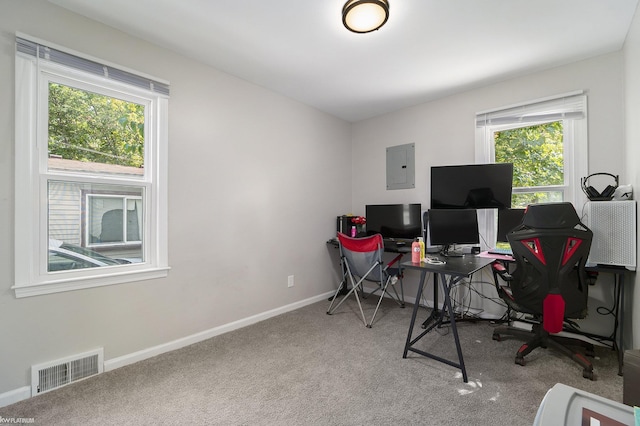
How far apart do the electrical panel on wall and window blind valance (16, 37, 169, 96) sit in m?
2.78

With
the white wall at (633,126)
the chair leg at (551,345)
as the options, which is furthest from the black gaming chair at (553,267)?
the white wall at (633,126)

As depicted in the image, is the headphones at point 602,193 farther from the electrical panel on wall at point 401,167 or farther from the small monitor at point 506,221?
the electrical panel on wall at point 401,167

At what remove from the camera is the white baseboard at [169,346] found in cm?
174

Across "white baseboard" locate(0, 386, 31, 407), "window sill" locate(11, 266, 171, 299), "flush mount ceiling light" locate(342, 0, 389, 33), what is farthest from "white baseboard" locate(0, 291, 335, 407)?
"flush mount ceiling light" locate(342, 0, 389, 33)

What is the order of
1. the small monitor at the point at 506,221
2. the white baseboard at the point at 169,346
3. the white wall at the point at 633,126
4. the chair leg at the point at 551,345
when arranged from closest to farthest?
the white baseboard at the point at 169,346
the white wall at the point at 633,126
the chair leg at the point at 551,345
the small monitor at the point at 506,221

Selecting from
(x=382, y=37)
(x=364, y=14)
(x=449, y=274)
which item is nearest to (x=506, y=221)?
(x=449, y=274)

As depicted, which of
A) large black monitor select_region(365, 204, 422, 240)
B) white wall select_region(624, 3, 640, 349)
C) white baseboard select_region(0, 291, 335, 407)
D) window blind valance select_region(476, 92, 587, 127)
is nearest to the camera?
white baseboard select_region(0, 291, 335, 407)

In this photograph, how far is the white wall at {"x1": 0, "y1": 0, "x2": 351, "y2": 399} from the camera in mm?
1794

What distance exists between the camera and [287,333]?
278cm

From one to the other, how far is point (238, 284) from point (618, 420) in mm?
2808

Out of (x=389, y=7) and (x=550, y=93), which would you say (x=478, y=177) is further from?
(x=389, y=7)

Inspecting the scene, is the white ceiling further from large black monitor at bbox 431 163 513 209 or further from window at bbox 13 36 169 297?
large black monitor at bbox 431 163 513 209

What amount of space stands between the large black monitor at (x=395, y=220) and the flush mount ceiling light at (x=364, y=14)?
216 centimetres

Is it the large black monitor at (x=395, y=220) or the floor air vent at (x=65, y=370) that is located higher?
the large black monitor at (x=395, y=220)
